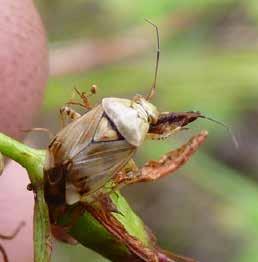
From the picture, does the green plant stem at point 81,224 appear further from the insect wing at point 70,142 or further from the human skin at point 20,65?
the human skin at point 20,65

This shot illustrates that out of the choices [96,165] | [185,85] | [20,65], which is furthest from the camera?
[185,85]

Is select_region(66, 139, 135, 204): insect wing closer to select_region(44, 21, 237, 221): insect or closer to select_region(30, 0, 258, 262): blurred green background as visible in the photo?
select_region(44, 21, 237, 221): insect

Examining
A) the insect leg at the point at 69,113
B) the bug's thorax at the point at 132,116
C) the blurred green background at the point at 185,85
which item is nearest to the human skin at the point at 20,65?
the insect leg at the point at 69,113

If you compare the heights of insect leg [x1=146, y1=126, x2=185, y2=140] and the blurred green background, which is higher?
insect leg [x1=146, y1=126, x2=185, y2=140]

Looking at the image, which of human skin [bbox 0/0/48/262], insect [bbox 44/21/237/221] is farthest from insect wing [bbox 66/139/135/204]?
human skin [bbox 0/0/48/262]

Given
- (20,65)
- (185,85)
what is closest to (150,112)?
(20,65)

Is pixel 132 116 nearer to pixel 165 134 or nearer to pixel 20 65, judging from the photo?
pixel 165 134
